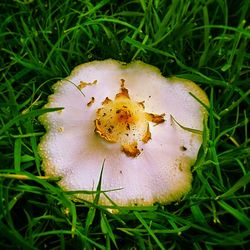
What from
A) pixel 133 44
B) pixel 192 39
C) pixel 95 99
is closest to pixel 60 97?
pixel 95 99

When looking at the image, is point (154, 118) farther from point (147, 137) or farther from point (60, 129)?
point (60, 129)

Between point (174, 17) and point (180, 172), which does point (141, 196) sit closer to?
point (180, 172)

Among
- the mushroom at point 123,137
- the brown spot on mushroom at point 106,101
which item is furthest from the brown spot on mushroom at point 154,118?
the brown spot on mushroom at point 106,101

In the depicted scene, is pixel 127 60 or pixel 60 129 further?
pixel 127 60

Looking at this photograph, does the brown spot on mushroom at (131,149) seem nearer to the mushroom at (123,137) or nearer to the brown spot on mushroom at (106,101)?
the mushroom at (123,137)

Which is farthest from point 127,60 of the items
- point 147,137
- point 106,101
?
point 147,137

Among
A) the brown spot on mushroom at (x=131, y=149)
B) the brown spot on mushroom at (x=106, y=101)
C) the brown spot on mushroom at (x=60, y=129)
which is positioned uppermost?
the brown spot on mushroom at (x=106, y=101)
